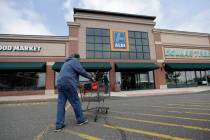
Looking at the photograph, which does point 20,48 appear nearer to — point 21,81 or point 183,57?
point 21,81

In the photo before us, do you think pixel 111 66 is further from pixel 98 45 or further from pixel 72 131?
pixel 72 131

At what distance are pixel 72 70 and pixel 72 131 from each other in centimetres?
161

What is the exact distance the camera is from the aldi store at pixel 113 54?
18625 mm

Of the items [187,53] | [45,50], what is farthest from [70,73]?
[187,53]

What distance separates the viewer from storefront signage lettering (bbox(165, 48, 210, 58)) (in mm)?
23294

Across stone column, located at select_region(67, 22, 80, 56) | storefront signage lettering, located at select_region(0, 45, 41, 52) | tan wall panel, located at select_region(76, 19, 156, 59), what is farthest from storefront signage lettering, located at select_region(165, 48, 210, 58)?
storefront signage lettering, located at select_region(0, 45, 41, 52)

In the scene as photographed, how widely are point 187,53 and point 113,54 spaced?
36.1ft

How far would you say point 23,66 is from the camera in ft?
57.6

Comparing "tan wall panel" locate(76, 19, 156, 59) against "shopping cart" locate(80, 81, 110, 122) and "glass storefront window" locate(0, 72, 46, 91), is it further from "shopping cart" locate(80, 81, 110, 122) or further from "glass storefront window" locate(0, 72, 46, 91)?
"shopping cart" locate(80, 81, 110, 122)

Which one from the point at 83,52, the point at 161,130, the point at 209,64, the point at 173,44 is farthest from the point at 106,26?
the point at 161,130

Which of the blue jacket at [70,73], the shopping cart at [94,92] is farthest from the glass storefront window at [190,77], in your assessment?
the blue jacket at [70,73]

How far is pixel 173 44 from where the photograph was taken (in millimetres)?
23625

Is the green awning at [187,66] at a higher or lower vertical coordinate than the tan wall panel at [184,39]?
lower

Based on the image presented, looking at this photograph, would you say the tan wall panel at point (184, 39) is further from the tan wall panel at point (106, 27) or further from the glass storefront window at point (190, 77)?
the glass storefront window at point (190, 77)
